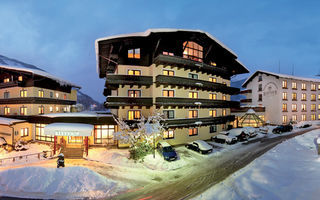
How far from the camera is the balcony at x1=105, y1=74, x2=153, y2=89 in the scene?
68.7 feet

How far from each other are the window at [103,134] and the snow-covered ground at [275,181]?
56.3 feet

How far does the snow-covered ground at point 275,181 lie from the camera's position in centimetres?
948

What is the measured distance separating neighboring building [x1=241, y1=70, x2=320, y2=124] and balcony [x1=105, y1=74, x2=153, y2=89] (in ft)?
125

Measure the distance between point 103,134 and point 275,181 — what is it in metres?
22.0

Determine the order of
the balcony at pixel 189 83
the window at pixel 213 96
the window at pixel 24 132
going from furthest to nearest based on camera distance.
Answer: the window at pixel 213 96 < the window at pixel 24 132 < the balcony at pixel 189 83

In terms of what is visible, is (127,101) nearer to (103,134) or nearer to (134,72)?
(134,72)

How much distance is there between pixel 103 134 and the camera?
907 inches

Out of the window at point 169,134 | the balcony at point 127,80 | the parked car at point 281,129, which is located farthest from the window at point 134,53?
the parked car at point 281,129

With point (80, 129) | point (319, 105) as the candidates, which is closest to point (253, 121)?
point (319, 105)

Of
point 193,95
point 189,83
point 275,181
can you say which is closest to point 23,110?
point 189,83

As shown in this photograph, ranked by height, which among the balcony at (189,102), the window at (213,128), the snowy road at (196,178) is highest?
the balcony at (189,102)

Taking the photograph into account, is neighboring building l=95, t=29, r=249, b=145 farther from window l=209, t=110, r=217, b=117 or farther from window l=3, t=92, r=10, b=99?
window l=3, t=92, r=10, b=99

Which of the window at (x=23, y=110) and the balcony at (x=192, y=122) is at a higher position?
the window at (x=23, y=110)

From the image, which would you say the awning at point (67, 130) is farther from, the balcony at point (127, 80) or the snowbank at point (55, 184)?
the balcony at point (127, 80)
